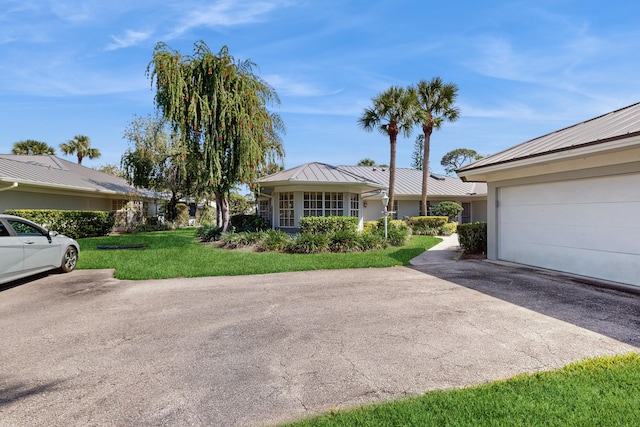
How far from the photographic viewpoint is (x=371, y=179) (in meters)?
24.3

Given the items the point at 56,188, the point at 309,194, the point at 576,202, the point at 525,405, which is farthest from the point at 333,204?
the point at 56,188

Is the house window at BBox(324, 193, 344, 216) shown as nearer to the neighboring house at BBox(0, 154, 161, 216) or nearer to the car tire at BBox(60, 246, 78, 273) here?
the car tire at BBox(60, 246, 78, 273)

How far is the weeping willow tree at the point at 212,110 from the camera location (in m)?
12.5

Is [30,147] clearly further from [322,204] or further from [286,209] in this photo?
[322,204]

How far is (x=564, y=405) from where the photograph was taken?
2494 mm

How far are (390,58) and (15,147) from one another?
37.9 meters

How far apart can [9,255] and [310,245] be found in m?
8.01

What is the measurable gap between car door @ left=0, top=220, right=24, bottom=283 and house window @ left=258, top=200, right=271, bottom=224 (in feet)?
37.2

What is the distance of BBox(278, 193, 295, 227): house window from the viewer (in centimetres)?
1600

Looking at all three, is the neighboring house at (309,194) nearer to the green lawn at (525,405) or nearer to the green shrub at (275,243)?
the green shrub at (275,243)

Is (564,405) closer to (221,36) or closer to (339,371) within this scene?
(339,371)

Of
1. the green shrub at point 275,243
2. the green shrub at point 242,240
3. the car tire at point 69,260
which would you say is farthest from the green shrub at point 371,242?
the car tire at point 69,260

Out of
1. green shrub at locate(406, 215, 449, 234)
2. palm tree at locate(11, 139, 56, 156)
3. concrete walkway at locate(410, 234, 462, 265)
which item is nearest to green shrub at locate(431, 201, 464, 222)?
green shrub at locate(406, 215, 449, 234)

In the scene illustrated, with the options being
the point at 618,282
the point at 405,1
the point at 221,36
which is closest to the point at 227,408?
the point at 618,282
